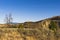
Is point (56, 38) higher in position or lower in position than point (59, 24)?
lower

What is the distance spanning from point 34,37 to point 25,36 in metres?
1.45

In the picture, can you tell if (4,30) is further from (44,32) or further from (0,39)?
(44,32)

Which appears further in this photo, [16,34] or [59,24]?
[59,24]

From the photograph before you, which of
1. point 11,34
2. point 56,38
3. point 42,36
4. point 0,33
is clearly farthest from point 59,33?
point 0,33

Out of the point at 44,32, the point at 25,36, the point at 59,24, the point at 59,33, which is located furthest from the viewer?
the point at 59,24

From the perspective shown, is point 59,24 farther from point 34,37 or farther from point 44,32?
point 34,37

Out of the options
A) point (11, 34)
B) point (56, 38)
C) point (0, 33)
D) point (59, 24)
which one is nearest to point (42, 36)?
point (56, 38)

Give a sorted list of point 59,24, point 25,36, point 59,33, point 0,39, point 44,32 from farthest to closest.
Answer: point 59,24 < point 59,33 < point 44,32 < point 25,36 < point 0,39

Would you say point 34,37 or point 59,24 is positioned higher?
point 59,24

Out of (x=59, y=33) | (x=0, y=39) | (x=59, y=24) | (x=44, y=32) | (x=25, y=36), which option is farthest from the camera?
(x=59, y=24)

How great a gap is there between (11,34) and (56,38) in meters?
7.45

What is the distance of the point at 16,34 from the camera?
2192 centimetres

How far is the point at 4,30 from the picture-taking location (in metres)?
21.6

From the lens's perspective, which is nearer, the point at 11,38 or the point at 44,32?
the point at 11,38
